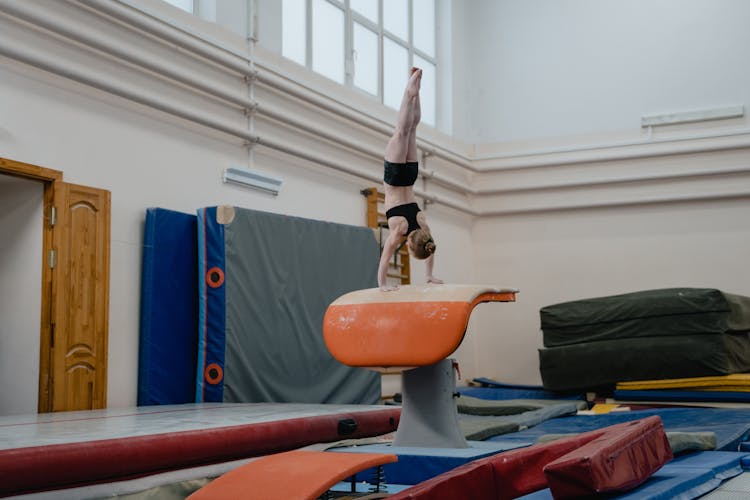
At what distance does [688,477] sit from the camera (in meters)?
3.62

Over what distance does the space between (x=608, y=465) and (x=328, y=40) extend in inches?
256

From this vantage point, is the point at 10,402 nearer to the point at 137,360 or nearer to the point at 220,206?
the point at 137,360

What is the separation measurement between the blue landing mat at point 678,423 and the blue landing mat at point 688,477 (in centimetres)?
84

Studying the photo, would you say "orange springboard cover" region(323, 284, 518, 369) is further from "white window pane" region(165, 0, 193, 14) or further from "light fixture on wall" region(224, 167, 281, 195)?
"white window pane" region(165, 0, 193, 14)

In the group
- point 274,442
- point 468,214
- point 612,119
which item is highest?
point 612,119

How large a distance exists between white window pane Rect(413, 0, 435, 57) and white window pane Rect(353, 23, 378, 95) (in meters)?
1.16

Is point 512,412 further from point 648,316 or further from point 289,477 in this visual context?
point 289,477

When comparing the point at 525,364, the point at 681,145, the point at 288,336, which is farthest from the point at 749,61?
the point at 288,336

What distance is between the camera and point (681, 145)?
9.88 meters

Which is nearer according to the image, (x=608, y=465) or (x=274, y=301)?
(x=608, y=465)

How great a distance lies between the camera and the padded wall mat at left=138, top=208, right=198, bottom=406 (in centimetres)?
→ 613

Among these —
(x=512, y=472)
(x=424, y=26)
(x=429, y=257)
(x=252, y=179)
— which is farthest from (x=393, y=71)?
(x=512, y=472)

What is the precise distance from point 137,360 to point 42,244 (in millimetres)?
1135

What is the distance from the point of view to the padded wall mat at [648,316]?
26.6ft
